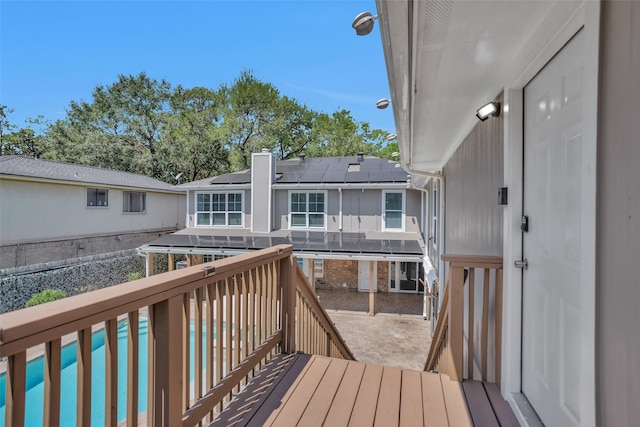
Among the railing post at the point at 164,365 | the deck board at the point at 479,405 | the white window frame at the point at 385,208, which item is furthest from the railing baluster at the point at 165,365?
the white window frame at the point at 385,208

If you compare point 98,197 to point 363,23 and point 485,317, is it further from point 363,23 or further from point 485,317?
point 485,317

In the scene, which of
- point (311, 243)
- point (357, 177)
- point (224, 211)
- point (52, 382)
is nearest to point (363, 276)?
point (311, 243)

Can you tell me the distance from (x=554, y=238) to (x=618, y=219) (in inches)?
25.5

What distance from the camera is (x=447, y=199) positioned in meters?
5.34

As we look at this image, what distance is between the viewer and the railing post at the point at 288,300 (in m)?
2.51

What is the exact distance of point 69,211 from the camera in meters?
11.8

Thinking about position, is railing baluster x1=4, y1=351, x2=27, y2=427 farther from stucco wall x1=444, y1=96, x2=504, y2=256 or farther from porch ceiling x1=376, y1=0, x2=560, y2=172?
stucco wall x1=444, y1=96, x2=504, y2=256

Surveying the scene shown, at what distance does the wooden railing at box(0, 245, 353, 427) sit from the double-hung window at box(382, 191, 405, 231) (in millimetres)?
9379

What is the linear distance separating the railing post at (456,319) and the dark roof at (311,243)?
6.98m

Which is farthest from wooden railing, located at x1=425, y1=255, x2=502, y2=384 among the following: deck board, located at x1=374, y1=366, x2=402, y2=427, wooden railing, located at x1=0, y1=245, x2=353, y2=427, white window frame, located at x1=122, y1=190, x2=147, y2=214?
white window frame, located at x1=122, y1=190, x2=147, y2=214

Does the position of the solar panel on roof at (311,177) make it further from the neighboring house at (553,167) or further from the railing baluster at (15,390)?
the railing baluster at (15,390)

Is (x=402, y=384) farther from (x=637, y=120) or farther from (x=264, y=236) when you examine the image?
(x=264, y=236)

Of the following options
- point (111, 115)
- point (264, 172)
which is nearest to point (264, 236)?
point (264, 172)

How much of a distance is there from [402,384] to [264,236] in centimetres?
1000
